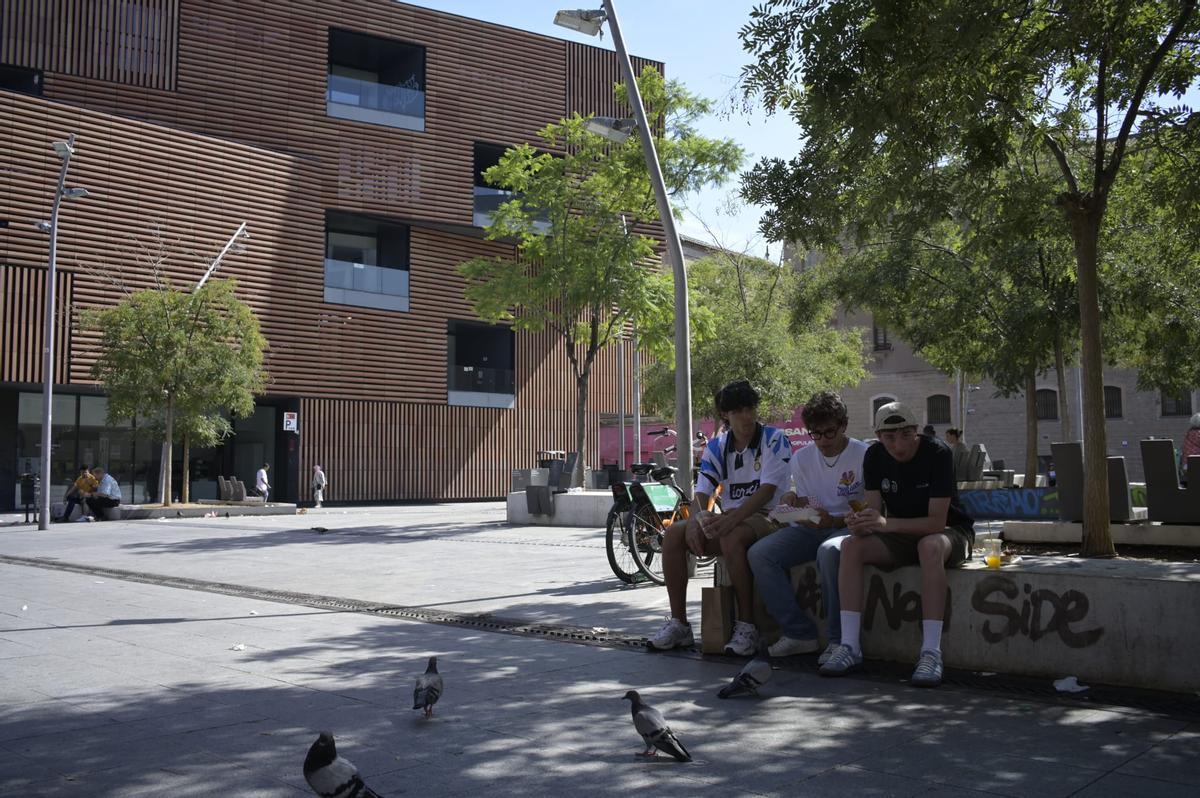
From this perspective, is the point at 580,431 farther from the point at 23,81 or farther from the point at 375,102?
the point at 23,81

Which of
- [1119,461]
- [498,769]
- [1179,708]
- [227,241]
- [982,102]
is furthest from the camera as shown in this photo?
[227,241]

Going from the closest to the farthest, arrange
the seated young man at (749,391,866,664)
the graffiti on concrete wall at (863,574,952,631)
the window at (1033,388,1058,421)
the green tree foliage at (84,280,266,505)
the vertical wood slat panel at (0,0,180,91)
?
1. the graffiti on concrete wall at (863,574,952,631)
2. the seated young man at (749,391,866,664)
3. the green tree foliage at (84,280,266,505)
4. the vertical wood slat panel at (0,0,180,91)
5. the window at (1033,388,1058,421)

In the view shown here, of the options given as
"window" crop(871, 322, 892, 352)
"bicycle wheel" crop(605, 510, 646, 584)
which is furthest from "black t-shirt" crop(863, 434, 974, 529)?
"window" crop(871, 322, 892, 352)

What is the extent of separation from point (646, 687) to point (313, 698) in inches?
66.8

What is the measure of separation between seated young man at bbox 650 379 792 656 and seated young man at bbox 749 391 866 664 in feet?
0.45

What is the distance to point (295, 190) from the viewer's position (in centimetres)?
3303

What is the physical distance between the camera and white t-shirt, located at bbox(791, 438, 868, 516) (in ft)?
20.1

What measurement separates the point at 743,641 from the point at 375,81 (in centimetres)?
3573

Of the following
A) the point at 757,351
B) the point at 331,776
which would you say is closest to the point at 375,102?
the point at 757,351

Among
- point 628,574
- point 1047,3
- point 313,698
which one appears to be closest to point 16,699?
point 313,698

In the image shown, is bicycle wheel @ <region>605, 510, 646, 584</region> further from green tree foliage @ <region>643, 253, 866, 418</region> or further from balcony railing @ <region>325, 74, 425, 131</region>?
balcony railing @ <region>325, 74, 425, 131</region>

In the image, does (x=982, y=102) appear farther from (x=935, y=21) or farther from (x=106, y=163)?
(x=106, y=163)

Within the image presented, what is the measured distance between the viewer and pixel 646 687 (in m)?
5.34

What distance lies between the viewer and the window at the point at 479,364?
3694cm
